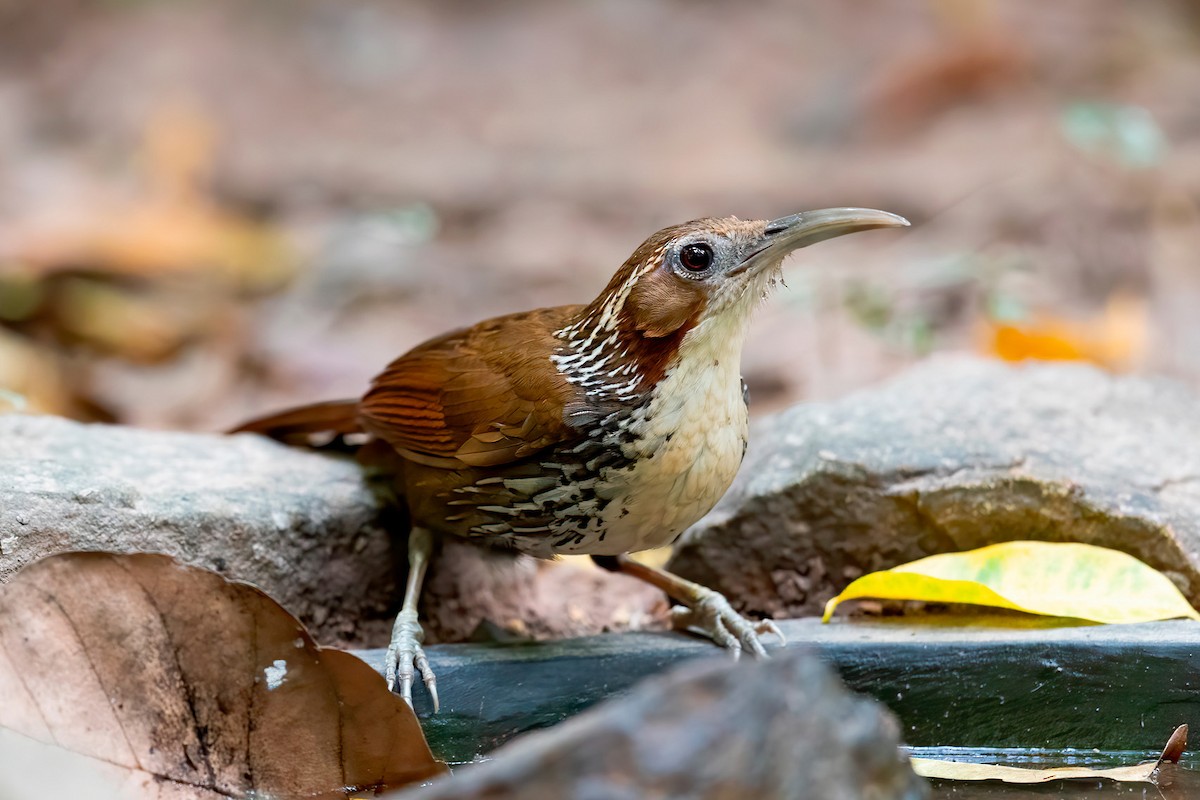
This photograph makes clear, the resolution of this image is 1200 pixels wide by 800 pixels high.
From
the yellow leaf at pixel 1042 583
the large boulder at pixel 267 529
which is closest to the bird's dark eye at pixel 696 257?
the yellow leaf at pixel 1042 583

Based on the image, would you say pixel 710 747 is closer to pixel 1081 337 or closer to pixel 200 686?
pixel 200 686

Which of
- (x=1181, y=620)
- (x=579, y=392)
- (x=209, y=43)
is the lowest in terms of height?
(x=1181, y=620)

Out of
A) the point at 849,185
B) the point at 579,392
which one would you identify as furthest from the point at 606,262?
the point at 579,392

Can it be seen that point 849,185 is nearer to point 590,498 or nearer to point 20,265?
point 20,265

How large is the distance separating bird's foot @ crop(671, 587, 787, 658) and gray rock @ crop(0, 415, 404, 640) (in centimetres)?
89

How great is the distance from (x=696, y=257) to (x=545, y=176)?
6248 mm

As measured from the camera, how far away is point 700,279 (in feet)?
10.9

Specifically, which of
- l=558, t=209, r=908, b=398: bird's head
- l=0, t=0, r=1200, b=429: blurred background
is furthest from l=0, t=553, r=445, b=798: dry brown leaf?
l=0, t=0, r=1200, b=429: blurred background

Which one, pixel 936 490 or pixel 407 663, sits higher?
pixel 936 490

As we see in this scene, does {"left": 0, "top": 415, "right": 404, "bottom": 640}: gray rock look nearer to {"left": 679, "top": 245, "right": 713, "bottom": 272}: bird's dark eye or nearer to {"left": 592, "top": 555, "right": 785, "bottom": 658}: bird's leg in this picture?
{"left": 592, "top": 555, "right": 785, "bottom": 658}: bird's leg

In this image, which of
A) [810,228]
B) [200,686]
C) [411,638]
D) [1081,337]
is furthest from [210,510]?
[1081,337]

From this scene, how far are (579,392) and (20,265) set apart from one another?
475 centimetres

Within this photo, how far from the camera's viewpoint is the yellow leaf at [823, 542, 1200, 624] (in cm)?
333

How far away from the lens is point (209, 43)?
36.1 feet
